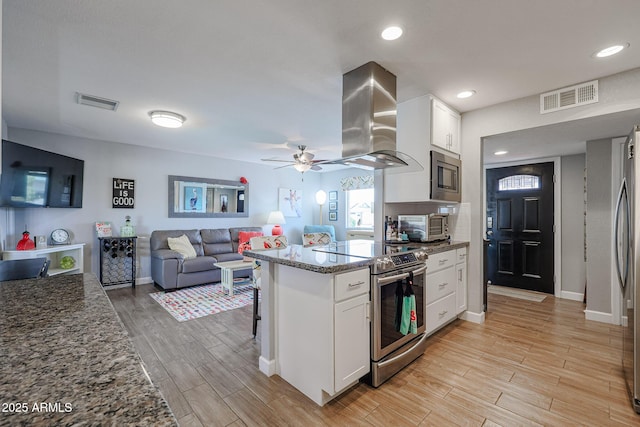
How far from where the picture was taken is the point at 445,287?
9.71 ft

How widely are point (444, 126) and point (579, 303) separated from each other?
3299 mm

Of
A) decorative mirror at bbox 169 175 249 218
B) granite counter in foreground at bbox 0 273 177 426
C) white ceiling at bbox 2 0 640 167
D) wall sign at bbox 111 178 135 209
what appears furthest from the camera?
decorative mirror at bbox 169 175 249 218

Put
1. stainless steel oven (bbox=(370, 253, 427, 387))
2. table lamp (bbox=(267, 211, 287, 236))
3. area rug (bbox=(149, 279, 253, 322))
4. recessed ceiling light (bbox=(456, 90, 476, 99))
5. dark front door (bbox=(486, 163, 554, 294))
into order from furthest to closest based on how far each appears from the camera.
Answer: table lamp (bbox=(267, 211, 287, 236)) → dark front door (bbox=(486, 163, 554, 294)) → area rug (bbox=(149, 279, 253, 322)) → recessed ceiling light (bbox=(456, 90, 476, 99)) → stainless steel oven (bbox=(370, 253, 427, 387))

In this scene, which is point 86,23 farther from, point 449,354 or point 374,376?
point 449,354

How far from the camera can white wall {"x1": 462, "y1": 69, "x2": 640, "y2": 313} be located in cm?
257

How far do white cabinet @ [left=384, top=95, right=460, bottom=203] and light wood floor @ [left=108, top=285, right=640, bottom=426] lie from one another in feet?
5.09

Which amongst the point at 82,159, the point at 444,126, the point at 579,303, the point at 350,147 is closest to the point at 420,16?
the point at 350,147

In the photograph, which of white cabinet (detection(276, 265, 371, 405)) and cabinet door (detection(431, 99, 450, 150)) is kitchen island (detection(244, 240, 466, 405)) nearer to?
white cabinet (detection(276, 265, 371, 405))

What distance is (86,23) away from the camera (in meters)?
1.90

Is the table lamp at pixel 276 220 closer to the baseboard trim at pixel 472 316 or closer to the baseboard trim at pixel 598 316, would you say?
the baseboard trim at pixel 472 316

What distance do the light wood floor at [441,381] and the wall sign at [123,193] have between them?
2510mm

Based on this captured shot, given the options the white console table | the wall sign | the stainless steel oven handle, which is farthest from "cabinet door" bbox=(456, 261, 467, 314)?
the wall sign

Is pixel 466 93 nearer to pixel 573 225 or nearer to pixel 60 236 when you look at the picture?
pixel 573 225

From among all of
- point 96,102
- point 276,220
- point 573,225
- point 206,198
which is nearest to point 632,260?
point 573,225
